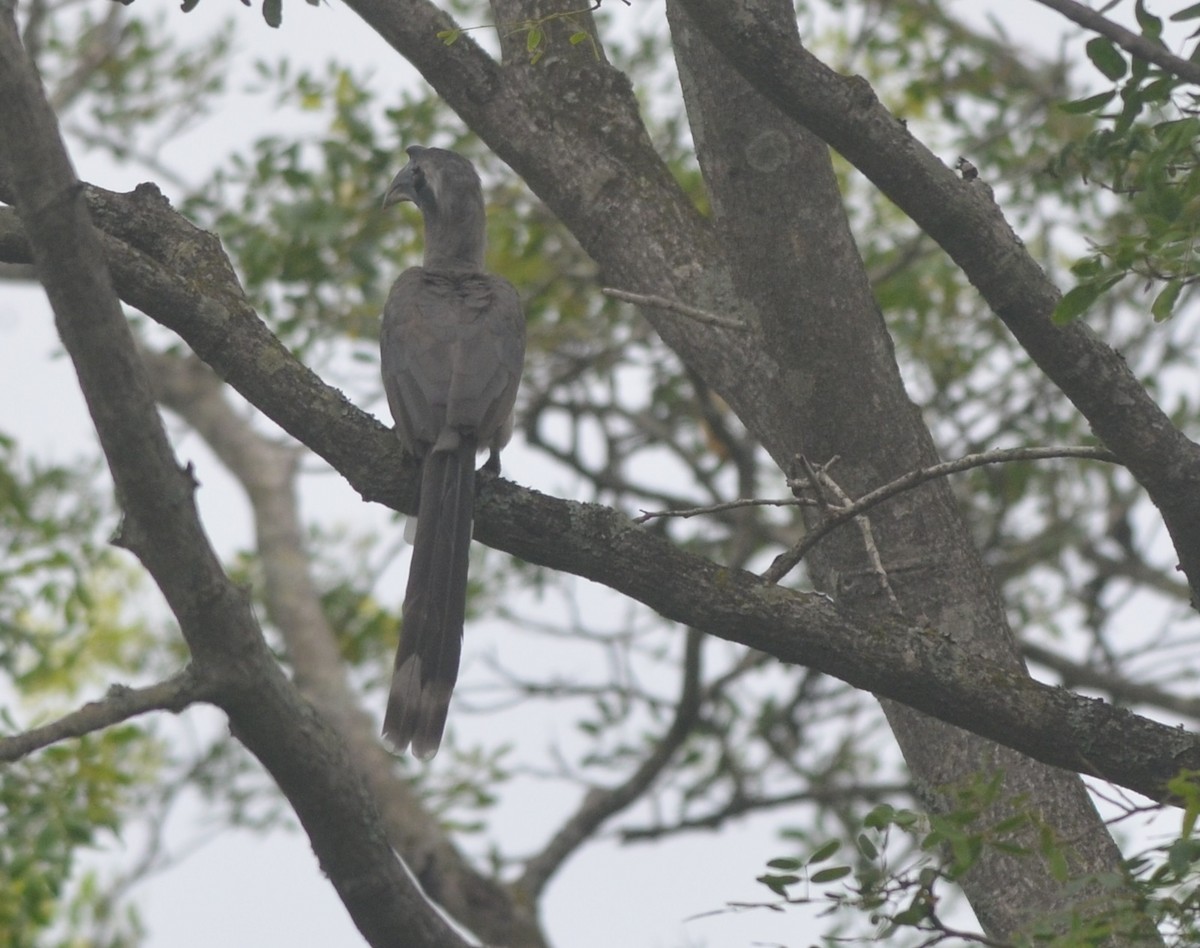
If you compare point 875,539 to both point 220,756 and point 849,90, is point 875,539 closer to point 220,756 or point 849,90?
point 849,90

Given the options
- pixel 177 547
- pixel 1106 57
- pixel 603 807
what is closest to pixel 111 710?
pixel 177 547

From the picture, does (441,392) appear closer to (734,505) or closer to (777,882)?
(734,505)

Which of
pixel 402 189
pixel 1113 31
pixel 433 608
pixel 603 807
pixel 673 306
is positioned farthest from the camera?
pixel 603 807

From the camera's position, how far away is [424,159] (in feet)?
19.4

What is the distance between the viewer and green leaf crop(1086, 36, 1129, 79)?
2811 millimetres

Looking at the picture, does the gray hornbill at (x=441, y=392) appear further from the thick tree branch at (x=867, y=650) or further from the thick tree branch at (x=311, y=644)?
the thick tree branch at (x=311, y=644)

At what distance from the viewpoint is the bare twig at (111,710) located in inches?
107

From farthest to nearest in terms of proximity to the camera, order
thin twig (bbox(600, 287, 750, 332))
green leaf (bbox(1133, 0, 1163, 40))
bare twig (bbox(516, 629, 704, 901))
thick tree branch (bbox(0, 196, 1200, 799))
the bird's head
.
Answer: bare twig (bbox(516, 629, 704, 901))
the bird's head
thin twig (bbox(600, 287, 750, 332))
thick tree branch (bbox(0, 196, 1200, 799))
green leaf (bbox(1133, 0, 1163, 40))

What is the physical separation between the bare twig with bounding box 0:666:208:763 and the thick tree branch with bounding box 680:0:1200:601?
5.53 feet

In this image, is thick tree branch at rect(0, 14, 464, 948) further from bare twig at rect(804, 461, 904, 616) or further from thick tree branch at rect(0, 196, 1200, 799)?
bare twig at rect(804, 461, 904, 616)

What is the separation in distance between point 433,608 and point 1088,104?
79.6 inches

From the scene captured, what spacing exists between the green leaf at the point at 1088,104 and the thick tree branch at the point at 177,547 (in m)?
1.84

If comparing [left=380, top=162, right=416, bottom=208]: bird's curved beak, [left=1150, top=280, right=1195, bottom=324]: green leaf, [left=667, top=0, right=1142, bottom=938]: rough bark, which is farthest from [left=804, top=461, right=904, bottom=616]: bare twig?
[left=380, top=162, right=416, bottom=208]: bird's curved beak

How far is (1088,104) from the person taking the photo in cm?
291
